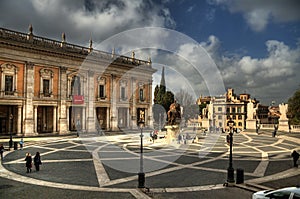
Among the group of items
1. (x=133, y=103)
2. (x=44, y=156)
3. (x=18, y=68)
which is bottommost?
(x=44, y=156)

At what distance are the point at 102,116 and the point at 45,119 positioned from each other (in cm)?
1143

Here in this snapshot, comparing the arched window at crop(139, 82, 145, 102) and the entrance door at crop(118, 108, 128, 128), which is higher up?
the arched window at crop(139, 82, 145, 102)

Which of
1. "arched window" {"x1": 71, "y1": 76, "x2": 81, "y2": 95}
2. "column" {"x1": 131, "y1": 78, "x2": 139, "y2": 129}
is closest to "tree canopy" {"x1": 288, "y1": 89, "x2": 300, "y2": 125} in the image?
"column" {"x1": 131, "y1": 78, "x2": 139, "y2": 129}

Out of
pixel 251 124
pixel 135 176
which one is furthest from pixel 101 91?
pixel 135 176

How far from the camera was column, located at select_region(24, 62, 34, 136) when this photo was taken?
3547 centimetres

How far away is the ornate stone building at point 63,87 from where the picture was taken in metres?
34.8

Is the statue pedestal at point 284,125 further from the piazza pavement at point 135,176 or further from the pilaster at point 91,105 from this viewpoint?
the pilaster at point 91,105

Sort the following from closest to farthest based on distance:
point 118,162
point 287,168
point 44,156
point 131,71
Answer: point 287,168, point 118,162, point 44,156, point 131,71

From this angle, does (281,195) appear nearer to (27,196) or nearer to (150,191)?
(150,191)

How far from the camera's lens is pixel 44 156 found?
2050cm

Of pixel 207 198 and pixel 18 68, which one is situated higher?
pixel 18 68

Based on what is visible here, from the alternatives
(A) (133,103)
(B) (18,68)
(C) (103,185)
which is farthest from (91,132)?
(C) (103,185)

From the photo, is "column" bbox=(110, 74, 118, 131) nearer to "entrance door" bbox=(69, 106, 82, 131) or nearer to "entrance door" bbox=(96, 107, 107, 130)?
"entrance door" bbox=(96, 107, 107, 130)

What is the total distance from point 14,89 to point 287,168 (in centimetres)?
3524
